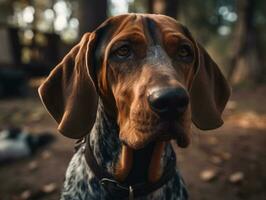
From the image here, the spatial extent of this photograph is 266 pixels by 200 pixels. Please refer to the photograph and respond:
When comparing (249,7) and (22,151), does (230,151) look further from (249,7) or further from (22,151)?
(249,7)

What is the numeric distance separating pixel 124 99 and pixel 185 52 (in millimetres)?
597

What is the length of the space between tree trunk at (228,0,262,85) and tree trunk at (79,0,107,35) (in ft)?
22.3

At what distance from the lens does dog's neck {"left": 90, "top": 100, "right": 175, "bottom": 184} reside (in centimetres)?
366

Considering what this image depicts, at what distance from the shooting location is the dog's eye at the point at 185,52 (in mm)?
3467

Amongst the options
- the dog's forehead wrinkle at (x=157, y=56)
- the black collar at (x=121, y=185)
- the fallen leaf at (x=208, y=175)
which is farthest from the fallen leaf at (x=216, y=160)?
the dog's forehead wrinkle at (x=157, y=56)

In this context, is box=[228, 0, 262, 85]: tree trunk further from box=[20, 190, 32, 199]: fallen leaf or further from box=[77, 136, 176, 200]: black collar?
box=[77, 136, 176, 200]: black collar

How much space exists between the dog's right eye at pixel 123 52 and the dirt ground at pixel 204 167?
352 centimetres

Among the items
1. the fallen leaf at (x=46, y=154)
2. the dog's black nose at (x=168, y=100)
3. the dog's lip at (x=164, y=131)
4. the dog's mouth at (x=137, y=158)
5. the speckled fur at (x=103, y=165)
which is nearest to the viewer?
the dog's black nose at (x=168, y=100)

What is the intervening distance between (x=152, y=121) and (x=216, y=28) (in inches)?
989

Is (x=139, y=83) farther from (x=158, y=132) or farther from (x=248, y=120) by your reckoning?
(x=248, y=120)

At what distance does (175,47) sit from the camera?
3438mm

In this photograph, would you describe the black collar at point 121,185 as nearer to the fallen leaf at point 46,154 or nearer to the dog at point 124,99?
the dog at point 124,99

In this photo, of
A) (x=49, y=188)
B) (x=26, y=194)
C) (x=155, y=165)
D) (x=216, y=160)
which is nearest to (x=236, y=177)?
(x=216, y=160)

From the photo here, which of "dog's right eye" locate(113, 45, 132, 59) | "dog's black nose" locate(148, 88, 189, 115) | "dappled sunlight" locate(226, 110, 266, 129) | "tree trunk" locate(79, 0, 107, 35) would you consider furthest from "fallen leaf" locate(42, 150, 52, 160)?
"dog's black nose" locate(148, 88, 189, 115)
